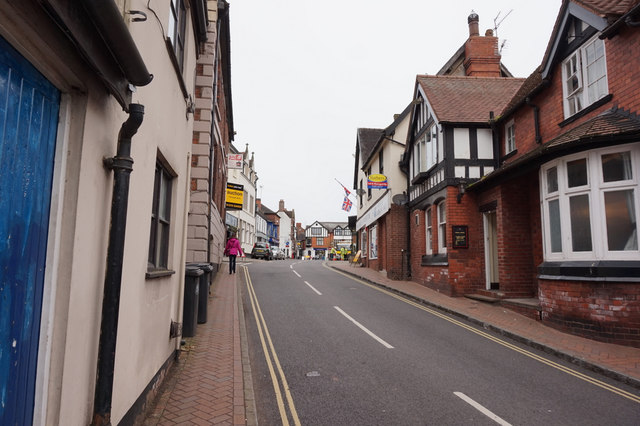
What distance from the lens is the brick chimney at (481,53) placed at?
19.1 meters

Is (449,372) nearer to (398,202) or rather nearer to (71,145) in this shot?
(71,145)

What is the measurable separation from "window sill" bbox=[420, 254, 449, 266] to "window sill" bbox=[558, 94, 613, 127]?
18.8ft

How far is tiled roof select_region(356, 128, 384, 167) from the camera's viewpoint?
1147 inches

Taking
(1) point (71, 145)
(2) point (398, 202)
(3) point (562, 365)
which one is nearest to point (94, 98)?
(1) point (71, 145)

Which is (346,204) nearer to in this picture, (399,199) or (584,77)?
(399,199)

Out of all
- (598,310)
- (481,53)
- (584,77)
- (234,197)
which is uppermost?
(481,53)

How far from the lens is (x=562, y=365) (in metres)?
6.93

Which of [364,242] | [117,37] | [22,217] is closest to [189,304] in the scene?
[22,217]

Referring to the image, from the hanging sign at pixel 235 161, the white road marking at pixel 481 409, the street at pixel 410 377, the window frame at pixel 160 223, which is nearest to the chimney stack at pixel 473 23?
the hanging sign at pixel 235 161

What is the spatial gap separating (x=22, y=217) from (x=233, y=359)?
474 centimetres

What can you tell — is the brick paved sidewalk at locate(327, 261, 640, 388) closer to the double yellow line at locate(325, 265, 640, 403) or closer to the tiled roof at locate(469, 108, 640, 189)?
the double yellow line at locate(325, 265, 640, 403)

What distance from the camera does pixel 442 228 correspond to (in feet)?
51.0

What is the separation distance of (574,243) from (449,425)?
640 cm

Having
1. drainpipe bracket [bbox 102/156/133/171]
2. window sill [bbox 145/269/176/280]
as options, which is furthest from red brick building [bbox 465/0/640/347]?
drainpipe bracket [bbox 102/156/133/171]
